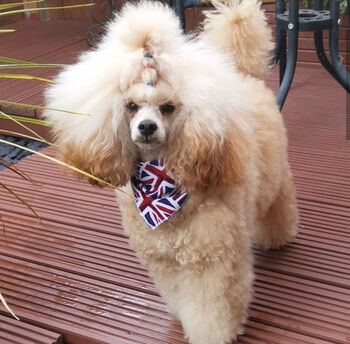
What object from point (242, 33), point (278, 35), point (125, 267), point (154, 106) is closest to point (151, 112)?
point (154, 106)

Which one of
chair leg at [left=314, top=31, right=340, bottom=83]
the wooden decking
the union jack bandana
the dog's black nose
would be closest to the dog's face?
the dog's black nose

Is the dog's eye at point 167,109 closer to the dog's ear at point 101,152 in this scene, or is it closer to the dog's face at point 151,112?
the dog's face at point 151,112

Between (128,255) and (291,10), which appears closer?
(128,255)

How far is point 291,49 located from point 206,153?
68.4 inches

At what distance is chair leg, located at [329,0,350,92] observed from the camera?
8.77ft

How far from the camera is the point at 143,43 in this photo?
1250 millimetres

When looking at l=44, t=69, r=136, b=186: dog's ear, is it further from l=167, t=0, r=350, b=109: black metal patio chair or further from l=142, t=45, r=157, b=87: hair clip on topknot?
l=167, t=0, r=350, b=109: black metal patio chair

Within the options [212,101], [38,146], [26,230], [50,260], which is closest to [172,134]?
[212,101]

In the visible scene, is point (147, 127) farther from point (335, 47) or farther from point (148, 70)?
point (335, 47)

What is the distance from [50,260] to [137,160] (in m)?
0.73

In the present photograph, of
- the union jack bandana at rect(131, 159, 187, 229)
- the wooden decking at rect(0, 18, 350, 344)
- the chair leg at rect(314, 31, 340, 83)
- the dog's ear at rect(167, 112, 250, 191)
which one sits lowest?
the wooden decking at rect(0, 18, 350, 344)

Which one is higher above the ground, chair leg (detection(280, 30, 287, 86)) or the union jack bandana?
the union jack bandana

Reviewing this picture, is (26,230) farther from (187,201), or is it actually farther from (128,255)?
(187,201)

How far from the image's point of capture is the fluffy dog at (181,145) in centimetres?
124
